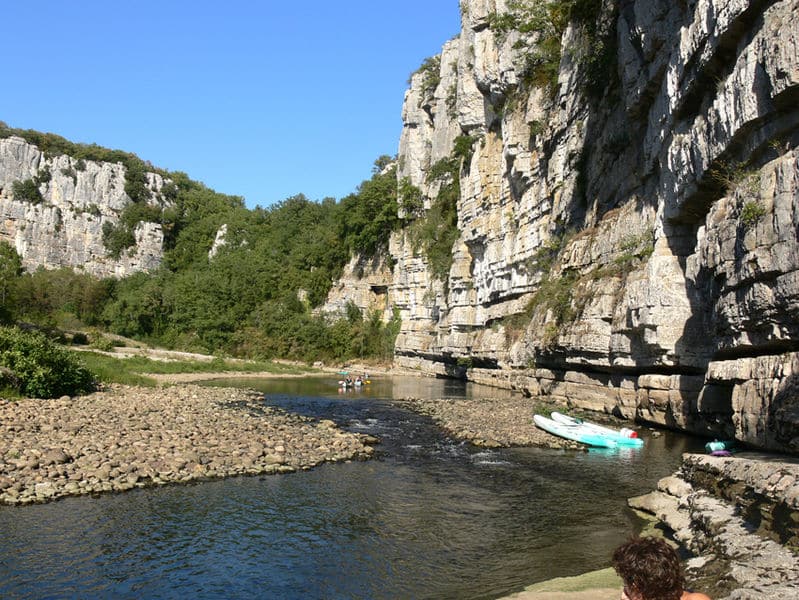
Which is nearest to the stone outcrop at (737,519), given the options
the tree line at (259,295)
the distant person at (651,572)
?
the distant person at (651,572)

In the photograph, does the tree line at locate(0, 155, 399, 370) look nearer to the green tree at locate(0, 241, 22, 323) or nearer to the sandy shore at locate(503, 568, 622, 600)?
the green tree at locate(0, 241, 22, 323)

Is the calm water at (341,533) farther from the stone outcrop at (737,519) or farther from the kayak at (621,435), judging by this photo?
the kayak at (621,435)

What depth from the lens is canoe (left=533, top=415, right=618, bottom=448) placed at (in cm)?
2011

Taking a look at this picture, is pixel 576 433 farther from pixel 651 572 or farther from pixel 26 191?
pixel 26 191

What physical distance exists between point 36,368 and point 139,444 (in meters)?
11.0

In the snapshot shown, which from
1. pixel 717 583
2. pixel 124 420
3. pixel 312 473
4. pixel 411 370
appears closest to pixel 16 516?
pixel 312 473

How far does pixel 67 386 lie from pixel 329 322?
4470 cm

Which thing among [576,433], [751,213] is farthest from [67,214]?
[751,213]

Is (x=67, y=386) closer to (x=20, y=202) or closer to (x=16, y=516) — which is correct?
(x=16, y=516)

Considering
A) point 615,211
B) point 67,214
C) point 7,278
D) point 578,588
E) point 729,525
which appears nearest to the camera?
point 578,588

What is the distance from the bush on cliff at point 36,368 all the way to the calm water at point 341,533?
13820mm

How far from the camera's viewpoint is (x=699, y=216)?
2092cm

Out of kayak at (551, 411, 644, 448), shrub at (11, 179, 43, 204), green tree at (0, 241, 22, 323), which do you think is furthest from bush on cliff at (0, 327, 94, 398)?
shrub at (11, 179, 43, 204)

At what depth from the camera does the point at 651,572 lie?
12.3ft
